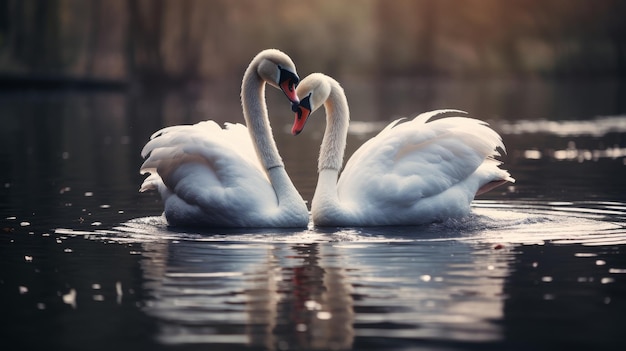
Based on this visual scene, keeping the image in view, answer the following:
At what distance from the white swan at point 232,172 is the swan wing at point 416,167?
1.85 ft

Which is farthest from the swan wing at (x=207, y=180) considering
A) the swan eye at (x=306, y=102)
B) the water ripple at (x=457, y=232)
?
the swan eye at (x=306, y=102)

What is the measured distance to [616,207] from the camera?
12398 millimetres

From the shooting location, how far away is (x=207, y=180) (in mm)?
10961

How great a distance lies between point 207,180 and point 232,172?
22cm

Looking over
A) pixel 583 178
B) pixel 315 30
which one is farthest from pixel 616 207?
pixel 315 30

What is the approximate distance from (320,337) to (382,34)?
7555cm

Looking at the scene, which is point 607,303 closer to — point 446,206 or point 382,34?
point 446,206

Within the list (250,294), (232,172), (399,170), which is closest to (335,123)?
(399,170)

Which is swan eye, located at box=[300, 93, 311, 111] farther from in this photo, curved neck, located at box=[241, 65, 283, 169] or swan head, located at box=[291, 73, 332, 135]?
curved neck, located at box=[241, 65, 283, 169]

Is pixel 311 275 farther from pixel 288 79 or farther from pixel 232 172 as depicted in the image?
pixel 288 79

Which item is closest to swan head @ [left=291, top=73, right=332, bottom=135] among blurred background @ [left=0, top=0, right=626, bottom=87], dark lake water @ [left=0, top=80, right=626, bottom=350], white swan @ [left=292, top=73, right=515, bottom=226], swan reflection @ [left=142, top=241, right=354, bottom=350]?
white swan @ [left=292, top=73, right=515, bottom=226]

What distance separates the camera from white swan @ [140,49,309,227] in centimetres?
1085

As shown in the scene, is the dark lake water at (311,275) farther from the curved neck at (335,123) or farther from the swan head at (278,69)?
the swan head at (278,69)

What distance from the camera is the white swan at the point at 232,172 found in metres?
10.9
